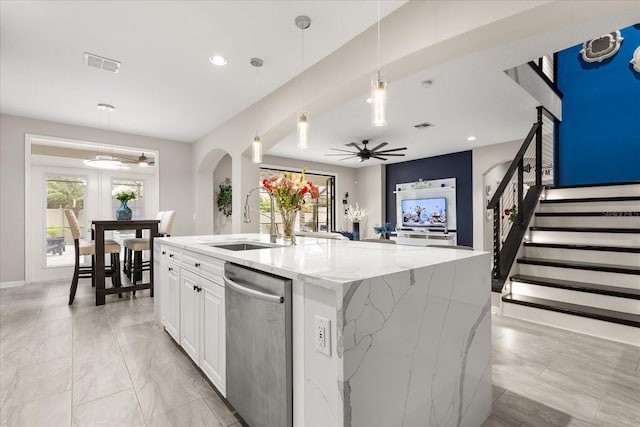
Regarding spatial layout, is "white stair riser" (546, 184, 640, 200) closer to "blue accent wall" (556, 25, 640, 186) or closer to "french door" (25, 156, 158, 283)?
"blue accent wall" (556, 25, 640, 186)

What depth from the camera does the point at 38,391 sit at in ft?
6.34

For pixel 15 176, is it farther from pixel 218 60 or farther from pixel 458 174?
pixel 458 174

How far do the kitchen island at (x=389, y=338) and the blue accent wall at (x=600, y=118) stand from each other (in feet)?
15.7

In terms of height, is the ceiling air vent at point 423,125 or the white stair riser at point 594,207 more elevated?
the ceiling air vent at point 423,125

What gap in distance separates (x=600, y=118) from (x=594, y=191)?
1.66 metres

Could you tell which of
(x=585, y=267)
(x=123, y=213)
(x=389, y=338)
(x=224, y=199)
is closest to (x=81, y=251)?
(x=123, y=213)

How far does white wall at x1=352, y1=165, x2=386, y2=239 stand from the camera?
29.7 feet

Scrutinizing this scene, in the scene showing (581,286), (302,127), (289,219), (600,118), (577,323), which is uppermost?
(600,118)

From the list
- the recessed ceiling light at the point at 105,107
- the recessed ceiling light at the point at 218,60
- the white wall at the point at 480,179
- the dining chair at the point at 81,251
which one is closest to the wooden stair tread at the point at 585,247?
the white wall at the point at 480,179

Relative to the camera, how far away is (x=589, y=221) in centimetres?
362

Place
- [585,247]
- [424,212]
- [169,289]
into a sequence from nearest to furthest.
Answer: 1. [169,289]
2. [585,247]
3. [424,212]

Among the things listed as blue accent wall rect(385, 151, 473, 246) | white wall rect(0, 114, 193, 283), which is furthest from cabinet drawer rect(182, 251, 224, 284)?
blue accent wall rect(385, 151, 473, 246)

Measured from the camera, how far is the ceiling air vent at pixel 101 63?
3.20m

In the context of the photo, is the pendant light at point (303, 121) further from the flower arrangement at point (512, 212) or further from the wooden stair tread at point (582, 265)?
the flower arrangement at point (512, 212)
